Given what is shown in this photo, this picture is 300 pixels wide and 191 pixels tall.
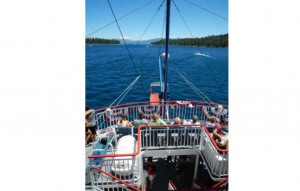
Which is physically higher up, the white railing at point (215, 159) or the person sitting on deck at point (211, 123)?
the person sitting on deck at point (211, 123)

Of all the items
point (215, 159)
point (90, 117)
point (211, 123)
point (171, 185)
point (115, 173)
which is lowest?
point (171, 185)

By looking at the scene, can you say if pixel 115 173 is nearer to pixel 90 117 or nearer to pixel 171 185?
pixel 90 117

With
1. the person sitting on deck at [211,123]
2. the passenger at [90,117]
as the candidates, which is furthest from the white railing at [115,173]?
the person sitting on deck at [211,123]

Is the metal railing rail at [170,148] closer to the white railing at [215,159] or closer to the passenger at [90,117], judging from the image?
the white railing at [215,159]

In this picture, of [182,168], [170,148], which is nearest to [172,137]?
[170,148]

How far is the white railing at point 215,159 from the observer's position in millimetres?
4113

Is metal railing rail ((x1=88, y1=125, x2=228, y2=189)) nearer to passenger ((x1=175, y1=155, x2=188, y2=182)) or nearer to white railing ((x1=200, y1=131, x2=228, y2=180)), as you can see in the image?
white railing ((x1=200, y1=131, x2=228, y2=180))

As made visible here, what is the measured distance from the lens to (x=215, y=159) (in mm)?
4305

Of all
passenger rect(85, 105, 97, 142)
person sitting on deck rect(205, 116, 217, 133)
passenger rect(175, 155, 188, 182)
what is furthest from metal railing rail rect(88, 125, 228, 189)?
passenger rect(175, 155, 188, 182)

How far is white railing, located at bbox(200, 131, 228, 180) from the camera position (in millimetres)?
4113

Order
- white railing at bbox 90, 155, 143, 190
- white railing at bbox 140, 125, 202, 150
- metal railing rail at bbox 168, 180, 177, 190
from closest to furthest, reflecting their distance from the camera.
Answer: white railing at bbox 90, 155, 143, 190, white railing at bbox 140, 125, 202, 150, metal railing rail at bbox 168, 180, 177, 190
